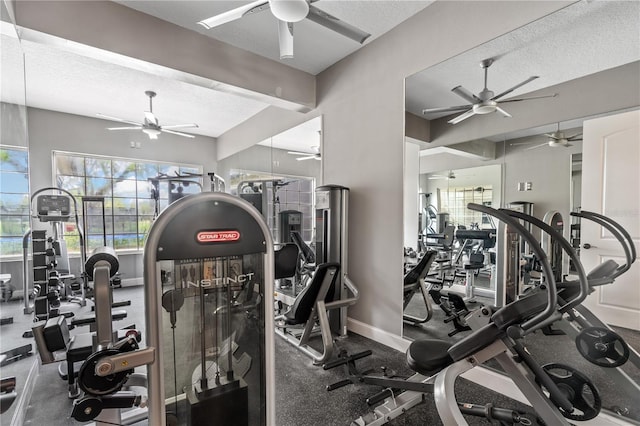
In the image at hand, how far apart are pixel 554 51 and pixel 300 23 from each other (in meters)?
2.07

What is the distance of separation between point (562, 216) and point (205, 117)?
5.41 m

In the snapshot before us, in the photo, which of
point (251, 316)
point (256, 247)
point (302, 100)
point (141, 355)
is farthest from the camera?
point (302, 100)

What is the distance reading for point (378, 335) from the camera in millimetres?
2971

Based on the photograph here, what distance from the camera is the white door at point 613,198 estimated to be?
1.73 metres

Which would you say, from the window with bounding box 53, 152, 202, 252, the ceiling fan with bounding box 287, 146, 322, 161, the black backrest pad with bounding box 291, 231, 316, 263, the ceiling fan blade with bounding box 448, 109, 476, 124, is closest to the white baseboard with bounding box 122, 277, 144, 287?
the window with bounding box 53, 152, 202, 252

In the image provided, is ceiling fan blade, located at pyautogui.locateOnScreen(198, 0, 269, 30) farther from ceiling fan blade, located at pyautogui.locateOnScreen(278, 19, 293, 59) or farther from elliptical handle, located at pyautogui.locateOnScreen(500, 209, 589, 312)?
elliptical handle, located at pyautogui.locateOnScreen(500, 209, 589, 312)

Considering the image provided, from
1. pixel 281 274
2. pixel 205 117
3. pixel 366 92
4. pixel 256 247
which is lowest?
pixel 281 274

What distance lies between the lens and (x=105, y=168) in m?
5.68

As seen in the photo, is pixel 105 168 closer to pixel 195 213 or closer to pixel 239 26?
pixel 239 26

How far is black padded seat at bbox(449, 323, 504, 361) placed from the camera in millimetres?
1317

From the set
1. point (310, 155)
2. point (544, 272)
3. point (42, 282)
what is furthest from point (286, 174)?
point (544, 272)

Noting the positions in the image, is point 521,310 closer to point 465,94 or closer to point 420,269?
point 420,269

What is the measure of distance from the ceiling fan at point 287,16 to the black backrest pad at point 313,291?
5.86 feet

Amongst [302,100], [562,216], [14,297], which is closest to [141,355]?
[562,216]
